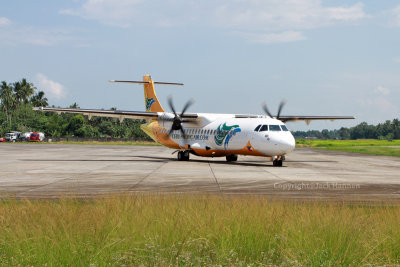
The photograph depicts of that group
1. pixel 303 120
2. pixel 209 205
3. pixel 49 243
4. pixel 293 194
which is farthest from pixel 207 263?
pixel 303 120

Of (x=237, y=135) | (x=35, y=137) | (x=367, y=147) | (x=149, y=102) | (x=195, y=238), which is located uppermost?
(x=149, y=102)

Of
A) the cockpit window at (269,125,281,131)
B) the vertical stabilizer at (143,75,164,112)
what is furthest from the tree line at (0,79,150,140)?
the cockpit window at (269,125,281,131)

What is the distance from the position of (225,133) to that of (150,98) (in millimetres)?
12976

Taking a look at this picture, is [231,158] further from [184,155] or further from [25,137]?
[25,137]

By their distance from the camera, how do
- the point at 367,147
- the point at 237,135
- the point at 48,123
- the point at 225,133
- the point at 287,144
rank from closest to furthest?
the point at 287,144 → the point at 237,135 → the point at 225,133 → the point at 367,147 → the point at 48,123

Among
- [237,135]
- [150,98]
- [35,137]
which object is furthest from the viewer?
[35,137]

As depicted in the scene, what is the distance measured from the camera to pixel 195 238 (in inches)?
267

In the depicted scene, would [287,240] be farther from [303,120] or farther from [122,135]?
[122,135]

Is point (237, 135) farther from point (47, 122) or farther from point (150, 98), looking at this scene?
point (47, 122)

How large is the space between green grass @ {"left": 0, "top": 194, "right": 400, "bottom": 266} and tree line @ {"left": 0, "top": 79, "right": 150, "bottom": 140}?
367 ft

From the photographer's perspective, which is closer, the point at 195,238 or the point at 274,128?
the point at 195,238

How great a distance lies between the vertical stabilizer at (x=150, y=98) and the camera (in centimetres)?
4269

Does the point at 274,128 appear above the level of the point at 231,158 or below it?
above

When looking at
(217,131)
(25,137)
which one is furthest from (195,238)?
(25,137)
